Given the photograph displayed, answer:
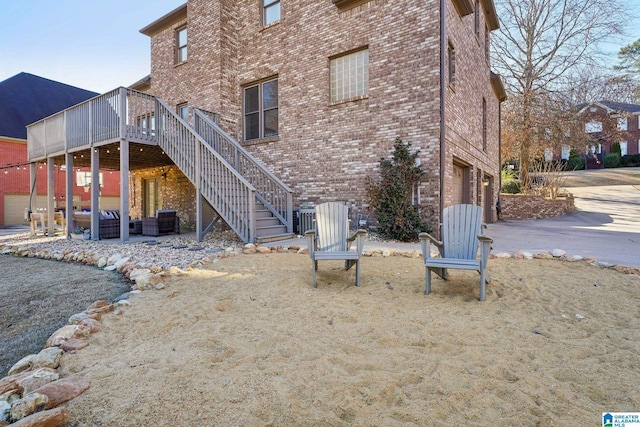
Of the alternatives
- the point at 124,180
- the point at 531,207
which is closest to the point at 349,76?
the point at 124,180

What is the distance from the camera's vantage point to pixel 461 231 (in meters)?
4.26

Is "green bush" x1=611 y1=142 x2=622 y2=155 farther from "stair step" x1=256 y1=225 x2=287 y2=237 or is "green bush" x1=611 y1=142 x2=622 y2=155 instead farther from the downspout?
"stair step" x1=256 y1=225 x2=287 y2=237

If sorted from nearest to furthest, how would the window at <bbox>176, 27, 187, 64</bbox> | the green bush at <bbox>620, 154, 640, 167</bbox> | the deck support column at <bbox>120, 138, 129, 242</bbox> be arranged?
the deck support column at <bbox>120, 138, 129, 242</bbox>, the window at <bbox>176, 27, 187, 64</bbox>, the green bush at <bbox>620, 154, 640, 167</bbox>

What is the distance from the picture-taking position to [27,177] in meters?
20.6

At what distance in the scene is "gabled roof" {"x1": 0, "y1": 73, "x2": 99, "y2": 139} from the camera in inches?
837

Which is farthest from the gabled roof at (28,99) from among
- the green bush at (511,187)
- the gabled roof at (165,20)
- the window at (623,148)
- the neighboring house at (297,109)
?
the window at (623,148)

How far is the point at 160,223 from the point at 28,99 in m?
22.7

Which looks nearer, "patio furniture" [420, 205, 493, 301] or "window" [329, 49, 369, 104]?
"patio furniture" [420, 205, 493, 301]

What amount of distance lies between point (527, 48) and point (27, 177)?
32.4 meters

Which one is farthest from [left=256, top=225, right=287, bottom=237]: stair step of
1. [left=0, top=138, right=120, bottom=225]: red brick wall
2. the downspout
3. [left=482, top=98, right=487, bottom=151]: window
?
[left=0, top=138, right=120, bottom=225]: red brick wall

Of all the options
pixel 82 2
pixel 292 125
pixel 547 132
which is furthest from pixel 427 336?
pixel 547 132

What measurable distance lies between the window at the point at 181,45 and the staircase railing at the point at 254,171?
4.37m

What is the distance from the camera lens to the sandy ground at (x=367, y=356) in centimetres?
174

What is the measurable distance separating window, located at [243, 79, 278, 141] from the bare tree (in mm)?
14915
